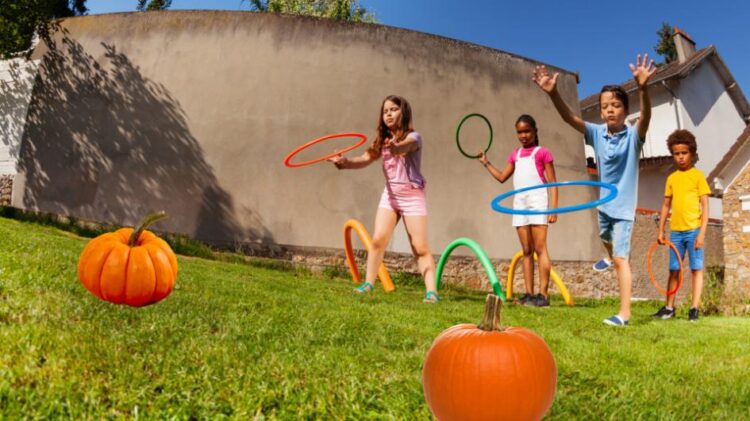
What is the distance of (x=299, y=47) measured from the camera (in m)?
13.4

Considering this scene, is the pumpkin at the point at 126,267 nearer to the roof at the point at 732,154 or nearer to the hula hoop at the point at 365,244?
the hula hoop at the point at 365,244

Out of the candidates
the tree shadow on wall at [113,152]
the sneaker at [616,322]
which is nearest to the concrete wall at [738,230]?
the sneaker at [616,322]

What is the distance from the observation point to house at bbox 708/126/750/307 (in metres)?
13.3

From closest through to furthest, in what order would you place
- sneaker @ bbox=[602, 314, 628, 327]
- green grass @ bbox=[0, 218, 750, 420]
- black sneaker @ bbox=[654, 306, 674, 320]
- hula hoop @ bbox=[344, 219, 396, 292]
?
1. green grass @ bbox=[0, 218, 750, 420]
2. sneaker @ bbox=[602, 314, 628, 327]
3. black sneaker @ bbox=[654, 306, 674, 320]
4. hula hoop @ bbox=[344, 219, 396, 292]

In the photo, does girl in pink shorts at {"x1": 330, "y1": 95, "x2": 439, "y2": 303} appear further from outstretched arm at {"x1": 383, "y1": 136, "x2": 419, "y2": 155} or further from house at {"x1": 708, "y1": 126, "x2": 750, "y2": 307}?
house at {"x1": 708, "y1": 126, "x2": 750, "y2": 307}

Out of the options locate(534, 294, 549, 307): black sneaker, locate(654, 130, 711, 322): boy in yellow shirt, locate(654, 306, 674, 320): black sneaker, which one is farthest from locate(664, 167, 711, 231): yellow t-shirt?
locate(534, 294, 549, 307): black sneaker

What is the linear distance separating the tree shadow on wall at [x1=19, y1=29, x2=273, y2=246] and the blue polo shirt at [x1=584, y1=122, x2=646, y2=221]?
848 centimetres

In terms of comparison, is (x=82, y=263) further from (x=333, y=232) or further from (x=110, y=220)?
(x=110, y=220)

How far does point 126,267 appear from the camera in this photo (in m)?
3.34

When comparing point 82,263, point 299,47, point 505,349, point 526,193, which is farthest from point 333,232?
point 505,349

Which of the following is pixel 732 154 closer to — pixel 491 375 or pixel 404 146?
pixel 404 146

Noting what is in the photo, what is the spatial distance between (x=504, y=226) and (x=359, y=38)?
5557mm

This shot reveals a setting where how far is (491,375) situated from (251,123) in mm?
11886

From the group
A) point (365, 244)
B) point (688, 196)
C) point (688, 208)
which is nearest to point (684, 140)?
point (688, 196)
